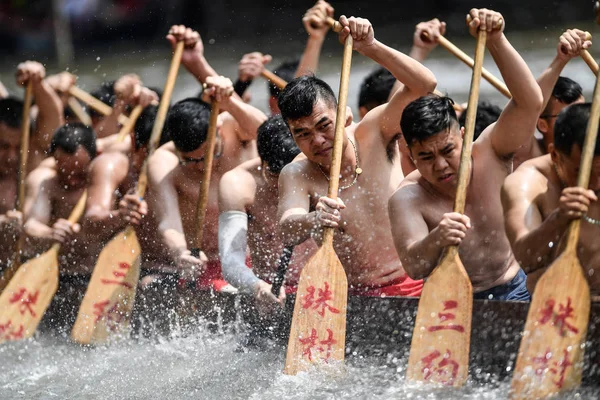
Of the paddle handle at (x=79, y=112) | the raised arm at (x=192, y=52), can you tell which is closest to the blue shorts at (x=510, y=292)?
the raised arm at (x=192, y=52)

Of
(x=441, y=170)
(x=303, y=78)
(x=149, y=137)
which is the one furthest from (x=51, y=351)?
(x=441, y=170)

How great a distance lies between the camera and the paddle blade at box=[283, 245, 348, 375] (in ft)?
11.1

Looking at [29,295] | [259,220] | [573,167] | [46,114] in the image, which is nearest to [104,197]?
[29,295]

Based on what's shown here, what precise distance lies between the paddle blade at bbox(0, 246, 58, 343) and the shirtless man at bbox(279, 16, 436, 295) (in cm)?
163

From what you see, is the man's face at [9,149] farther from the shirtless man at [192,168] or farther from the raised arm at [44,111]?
the shirtless man at [192,168]

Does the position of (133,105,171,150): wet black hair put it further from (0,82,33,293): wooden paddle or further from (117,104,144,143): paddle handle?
(0,82,33,293): wooden paddle

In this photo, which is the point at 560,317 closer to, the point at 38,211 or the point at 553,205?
the point at 553,205

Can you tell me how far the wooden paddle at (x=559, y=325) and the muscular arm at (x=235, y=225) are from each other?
4.12ft

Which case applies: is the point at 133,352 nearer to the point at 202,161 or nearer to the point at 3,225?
the point at 202,161

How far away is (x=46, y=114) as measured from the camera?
572 centimetres

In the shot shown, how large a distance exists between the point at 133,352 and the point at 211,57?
760 centimetres

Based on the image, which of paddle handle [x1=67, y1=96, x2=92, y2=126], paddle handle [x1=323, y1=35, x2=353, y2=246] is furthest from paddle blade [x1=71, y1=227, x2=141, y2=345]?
paddle handle [x1=67, y1=96, x2=92, y2=126]

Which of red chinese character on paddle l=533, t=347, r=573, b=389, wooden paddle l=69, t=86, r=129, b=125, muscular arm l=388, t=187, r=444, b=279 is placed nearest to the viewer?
red chinese character on paddle l=533, t=347, r=573, b=389

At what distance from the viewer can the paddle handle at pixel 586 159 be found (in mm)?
2902
